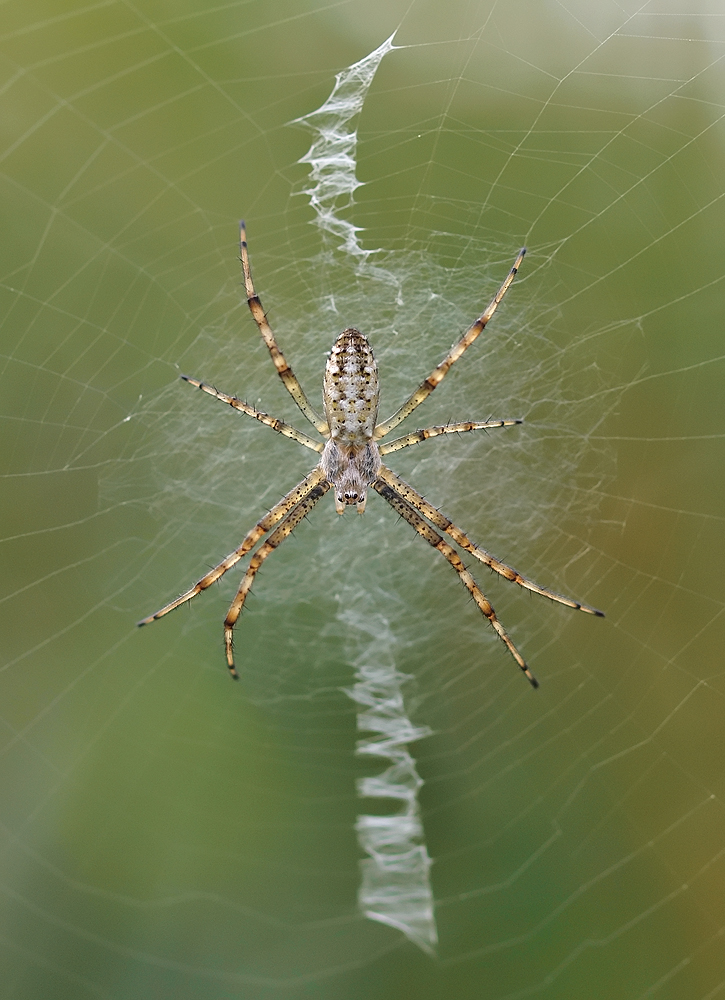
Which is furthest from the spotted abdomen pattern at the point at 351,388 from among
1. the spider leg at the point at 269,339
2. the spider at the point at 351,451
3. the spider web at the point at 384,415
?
the spider web at the point at 384,415

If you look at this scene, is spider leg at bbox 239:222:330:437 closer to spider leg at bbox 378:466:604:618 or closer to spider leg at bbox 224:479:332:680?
spider leg at bbox 224:479:332:680

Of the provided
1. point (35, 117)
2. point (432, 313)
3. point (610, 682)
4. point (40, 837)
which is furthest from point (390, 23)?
point (40, 837)

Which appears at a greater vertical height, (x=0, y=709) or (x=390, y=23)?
(x=390, y=23)

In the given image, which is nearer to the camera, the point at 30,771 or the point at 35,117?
the point at 35,117

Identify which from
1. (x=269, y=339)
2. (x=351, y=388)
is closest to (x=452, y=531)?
(x=351, y=388)

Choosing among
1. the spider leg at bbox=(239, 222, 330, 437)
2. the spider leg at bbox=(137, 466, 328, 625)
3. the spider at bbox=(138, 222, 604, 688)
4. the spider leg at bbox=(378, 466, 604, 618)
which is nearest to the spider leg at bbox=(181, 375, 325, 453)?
the spider at bbox=(138, 222, 604, 688)

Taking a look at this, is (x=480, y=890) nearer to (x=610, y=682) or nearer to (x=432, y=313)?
(x=610, y=682)
